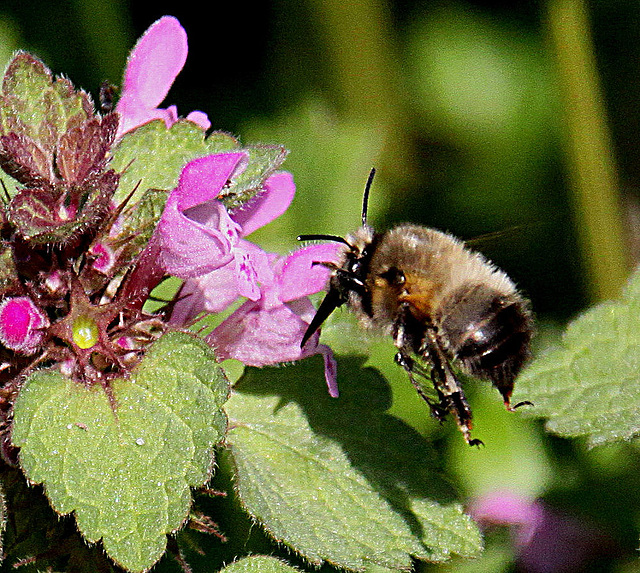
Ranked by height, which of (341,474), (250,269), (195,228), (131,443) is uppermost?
(195,228)

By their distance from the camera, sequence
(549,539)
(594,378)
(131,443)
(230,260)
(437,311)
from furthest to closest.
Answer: (549,539) → (594,378) → (437,311) → (230,260) → (131,443)

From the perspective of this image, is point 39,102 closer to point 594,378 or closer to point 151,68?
point 151,68

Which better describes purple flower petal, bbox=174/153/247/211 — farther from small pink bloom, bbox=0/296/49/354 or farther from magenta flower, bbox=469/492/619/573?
magenta flower, bbox=469/492/619/573

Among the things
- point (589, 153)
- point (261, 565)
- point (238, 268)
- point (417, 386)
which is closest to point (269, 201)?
point (238, 268)

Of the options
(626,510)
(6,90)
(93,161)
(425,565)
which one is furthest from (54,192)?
(626,510)

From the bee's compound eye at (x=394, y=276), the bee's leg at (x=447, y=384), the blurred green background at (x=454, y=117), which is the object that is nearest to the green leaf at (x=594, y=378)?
the bee's leg at (x=447, y=384)

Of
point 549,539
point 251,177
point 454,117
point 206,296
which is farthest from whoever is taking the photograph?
point 454,117

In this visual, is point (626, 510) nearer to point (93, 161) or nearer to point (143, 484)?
point (143, 484)

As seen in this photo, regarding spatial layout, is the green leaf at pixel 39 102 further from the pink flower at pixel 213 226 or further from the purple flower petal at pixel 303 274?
the purple flower petal at pixel 303 274

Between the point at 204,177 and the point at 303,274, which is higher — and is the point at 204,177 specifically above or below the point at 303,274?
above

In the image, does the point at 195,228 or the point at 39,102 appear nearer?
the point at 195,228
